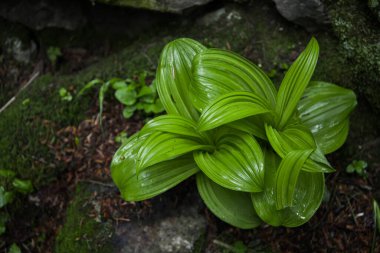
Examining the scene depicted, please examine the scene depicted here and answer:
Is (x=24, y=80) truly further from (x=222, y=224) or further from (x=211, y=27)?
(x=222, y=224)

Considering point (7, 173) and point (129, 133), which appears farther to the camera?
point (129, 133)

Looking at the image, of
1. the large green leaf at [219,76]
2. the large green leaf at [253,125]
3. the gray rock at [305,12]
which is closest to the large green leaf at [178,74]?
the large green leaf at [219,76]

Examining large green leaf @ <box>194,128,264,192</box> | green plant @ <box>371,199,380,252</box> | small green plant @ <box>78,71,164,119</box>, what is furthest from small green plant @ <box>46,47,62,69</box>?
green plant @ <box>371,199,380,252</box>

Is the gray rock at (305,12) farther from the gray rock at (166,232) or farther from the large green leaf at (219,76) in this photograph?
the gray rock at (166,232)

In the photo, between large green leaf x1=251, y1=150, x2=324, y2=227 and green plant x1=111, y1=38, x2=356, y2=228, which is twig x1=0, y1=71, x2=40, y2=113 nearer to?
green plant x1=111, y1=38, x2=356, y2=228

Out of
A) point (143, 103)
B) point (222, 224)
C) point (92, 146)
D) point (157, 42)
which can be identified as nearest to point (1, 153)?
point (92, 146)

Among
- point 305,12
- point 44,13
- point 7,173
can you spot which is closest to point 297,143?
point 305,12

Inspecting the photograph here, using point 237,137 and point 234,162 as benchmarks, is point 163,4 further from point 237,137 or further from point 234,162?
point 234,162
